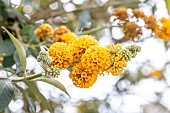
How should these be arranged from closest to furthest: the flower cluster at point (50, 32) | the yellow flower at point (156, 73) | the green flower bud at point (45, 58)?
the green flower bud at point (45, 58), the flower cluster at point (50, 32), the yellow flower at point (156, 73)

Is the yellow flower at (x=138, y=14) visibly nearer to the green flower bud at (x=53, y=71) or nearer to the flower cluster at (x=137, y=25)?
the flower cluster at (x=137, y=25)

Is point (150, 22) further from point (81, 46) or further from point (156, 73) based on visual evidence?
point (156, 73)

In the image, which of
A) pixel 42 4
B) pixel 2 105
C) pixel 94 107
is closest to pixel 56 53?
pixel 2 105

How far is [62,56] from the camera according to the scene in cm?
105

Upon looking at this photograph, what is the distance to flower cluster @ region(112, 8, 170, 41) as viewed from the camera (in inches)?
58.8

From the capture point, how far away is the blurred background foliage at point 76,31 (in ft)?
5.21

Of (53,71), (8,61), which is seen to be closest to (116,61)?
(53,71)

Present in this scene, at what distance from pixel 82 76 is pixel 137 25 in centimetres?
55

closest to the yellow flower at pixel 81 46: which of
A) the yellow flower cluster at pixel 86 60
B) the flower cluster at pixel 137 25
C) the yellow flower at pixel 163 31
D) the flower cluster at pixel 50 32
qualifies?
the yellow flower cluster at pixel 86 60

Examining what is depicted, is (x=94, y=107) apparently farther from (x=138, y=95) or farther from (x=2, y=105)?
(x=2, y=105)

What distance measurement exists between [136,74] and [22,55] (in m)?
1.46

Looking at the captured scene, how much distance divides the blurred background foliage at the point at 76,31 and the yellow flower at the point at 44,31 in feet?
0.09

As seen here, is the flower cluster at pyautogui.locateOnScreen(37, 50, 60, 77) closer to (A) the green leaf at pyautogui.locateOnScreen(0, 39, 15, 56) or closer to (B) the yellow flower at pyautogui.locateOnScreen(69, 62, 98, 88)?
(B) the yellow flower at pyautogui.locateOnScreen(69, 62, 98, 88)

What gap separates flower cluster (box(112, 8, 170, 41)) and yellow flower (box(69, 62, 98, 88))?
0.49 metres
